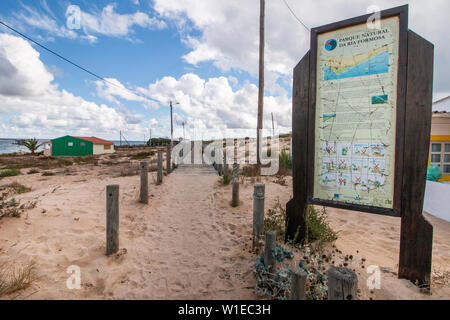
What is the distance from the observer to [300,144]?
135 inches

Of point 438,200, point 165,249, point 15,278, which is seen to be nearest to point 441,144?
point 438,200

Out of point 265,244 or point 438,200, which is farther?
point 438,200

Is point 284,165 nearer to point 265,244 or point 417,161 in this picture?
point 417,161

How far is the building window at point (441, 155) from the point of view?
782 centimetres

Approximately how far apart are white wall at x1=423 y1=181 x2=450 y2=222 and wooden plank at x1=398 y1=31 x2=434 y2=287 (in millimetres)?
4854

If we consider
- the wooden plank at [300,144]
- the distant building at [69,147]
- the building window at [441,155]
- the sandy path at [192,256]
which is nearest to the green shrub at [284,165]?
the building window at [441,155]

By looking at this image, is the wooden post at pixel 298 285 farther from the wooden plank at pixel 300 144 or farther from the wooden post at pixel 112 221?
the wooden post at pixel 112 221

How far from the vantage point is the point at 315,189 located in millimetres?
3352

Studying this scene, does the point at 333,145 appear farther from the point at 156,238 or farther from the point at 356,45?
the point at 156,238

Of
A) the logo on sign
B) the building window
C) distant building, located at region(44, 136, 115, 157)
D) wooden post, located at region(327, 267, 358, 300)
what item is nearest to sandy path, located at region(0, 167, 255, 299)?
wooden post, located at region(327, 267, 358, 300)

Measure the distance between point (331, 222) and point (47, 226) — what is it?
6218mm

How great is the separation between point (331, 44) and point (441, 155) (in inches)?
314

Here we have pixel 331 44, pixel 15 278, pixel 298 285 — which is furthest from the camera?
pixel 331 44

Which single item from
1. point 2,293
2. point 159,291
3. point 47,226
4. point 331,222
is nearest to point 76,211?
point 47,226
